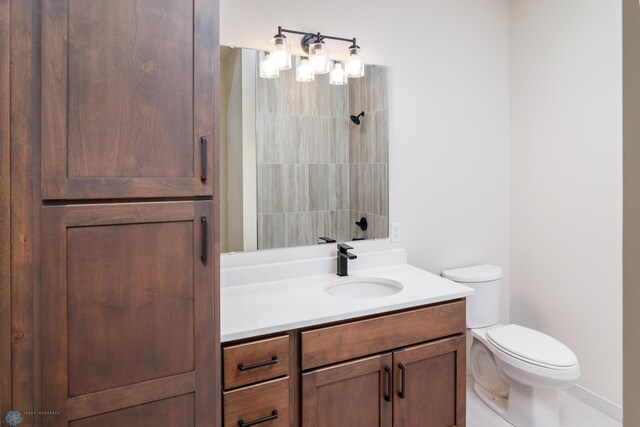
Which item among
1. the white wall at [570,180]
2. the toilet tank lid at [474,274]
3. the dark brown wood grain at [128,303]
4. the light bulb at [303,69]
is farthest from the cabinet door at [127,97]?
the white wall at [570,180]

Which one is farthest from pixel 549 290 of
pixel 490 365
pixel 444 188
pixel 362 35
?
pixel 362 35

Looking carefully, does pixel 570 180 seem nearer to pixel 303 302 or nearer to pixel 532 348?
pixel 532 348

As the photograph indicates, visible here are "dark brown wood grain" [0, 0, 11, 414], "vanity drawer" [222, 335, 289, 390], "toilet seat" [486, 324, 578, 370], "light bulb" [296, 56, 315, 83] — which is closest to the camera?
"dark brown wood grain" [0, 0, 11, 414]

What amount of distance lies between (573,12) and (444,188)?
48.5 inches

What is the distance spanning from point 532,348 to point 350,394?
1.04 m

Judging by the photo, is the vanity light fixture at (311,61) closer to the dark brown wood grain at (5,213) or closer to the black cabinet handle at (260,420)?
the dark brown wood grain at (5,213)

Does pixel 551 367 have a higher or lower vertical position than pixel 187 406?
lower

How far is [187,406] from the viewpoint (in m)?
1.15

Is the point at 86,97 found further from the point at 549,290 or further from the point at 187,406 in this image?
the point at 549,290

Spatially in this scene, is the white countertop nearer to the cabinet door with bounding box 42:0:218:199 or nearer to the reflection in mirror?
the reflection in mirror

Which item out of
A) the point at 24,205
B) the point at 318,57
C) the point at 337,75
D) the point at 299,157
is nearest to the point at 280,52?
the point at 318,57

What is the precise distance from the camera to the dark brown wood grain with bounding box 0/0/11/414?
910 mm

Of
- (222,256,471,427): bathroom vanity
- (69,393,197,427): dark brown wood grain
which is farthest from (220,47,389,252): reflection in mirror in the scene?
(69,393,197,427): dark brown wood grain

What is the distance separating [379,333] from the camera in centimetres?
148
